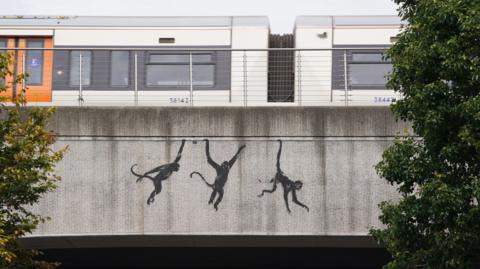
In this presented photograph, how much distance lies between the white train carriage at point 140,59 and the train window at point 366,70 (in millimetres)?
2157

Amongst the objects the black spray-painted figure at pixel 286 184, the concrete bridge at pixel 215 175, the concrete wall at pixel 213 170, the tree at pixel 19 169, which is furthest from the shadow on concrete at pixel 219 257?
the tree at pixel 19 169

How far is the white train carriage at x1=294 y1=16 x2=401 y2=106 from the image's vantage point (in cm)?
2022

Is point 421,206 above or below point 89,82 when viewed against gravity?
below

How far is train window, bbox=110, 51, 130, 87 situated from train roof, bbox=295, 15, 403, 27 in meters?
4.50

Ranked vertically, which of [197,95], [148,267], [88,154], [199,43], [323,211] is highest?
[199,43]

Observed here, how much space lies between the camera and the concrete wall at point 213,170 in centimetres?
1462

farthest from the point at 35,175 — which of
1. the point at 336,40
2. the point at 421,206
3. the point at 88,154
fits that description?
the point at 336,40

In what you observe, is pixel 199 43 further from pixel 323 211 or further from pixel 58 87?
pixel 323 211

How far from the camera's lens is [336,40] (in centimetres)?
2156

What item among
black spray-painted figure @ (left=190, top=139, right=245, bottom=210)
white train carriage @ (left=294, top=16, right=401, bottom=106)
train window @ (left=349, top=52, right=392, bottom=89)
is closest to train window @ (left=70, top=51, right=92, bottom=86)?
white train carriage @ (left=294, top=16, right=401, bottom=106)

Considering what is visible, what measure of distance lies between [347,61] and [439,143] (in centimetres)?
999

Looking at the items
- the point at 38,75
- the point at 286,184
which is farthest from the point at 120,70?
the point at 286,184

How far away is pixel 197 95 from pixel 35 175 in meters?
9.29

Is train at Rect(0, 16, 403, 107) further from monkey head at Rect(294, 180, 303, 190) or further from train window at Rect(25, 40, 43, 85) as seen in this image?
monkey head at Rect(294, 180, 303, 190)
